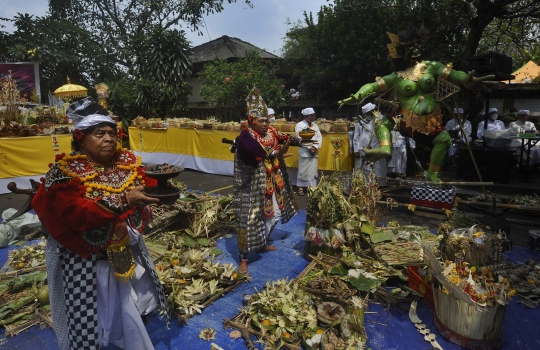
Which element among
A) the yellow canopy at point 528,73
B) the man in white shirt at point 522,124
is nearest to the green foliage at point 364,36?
the man in white shirt at point 522,124

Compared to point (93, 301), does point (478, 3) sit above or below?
above

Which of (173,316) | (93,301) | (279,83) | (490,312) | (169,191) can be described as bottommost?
A: (173,316)

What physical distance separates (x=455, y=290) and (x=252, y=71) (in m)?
12.0

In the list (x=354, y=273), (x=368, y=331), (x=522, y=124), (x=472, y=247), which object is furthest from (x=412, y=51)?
(x=522, y=124)

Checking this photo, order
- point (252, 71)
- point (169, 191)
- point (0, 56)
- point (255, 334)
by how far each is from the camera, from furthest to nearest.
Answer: point (0, 56), point (252, 71), point (169, 191), point (255, 334)

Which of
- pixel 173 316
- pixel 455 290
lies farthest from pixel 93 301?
pixel 455 290

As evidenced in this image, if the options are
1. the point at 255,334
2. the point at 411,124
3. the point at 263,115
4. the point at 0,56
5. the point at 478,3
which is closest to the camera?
the point at 255,334

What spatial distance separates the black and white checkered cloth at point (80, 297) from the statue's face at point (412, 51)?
4950mm

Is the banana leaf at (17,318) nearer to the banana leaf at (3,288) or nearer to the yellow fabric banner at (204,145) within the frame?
the banana leaf at (3,288)

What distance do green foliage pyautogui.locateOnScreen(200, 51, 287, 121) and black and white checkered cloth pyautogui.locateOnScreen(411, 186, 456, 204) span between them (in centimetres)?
833

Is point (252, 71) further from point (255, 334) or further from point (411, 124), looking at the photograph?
point (255, 334)

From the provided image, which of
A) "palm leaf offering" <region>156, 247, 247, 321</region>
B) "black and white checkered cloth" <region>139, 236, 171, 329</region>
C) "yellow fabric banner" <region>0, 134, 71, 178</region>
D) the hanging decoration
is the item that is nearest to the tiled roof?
"yellow fabric banner" <region>0, 134, 71, 178</region>

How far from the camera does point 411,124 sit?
556cm

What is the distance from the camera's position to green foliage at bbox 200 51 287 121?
43.7ft
